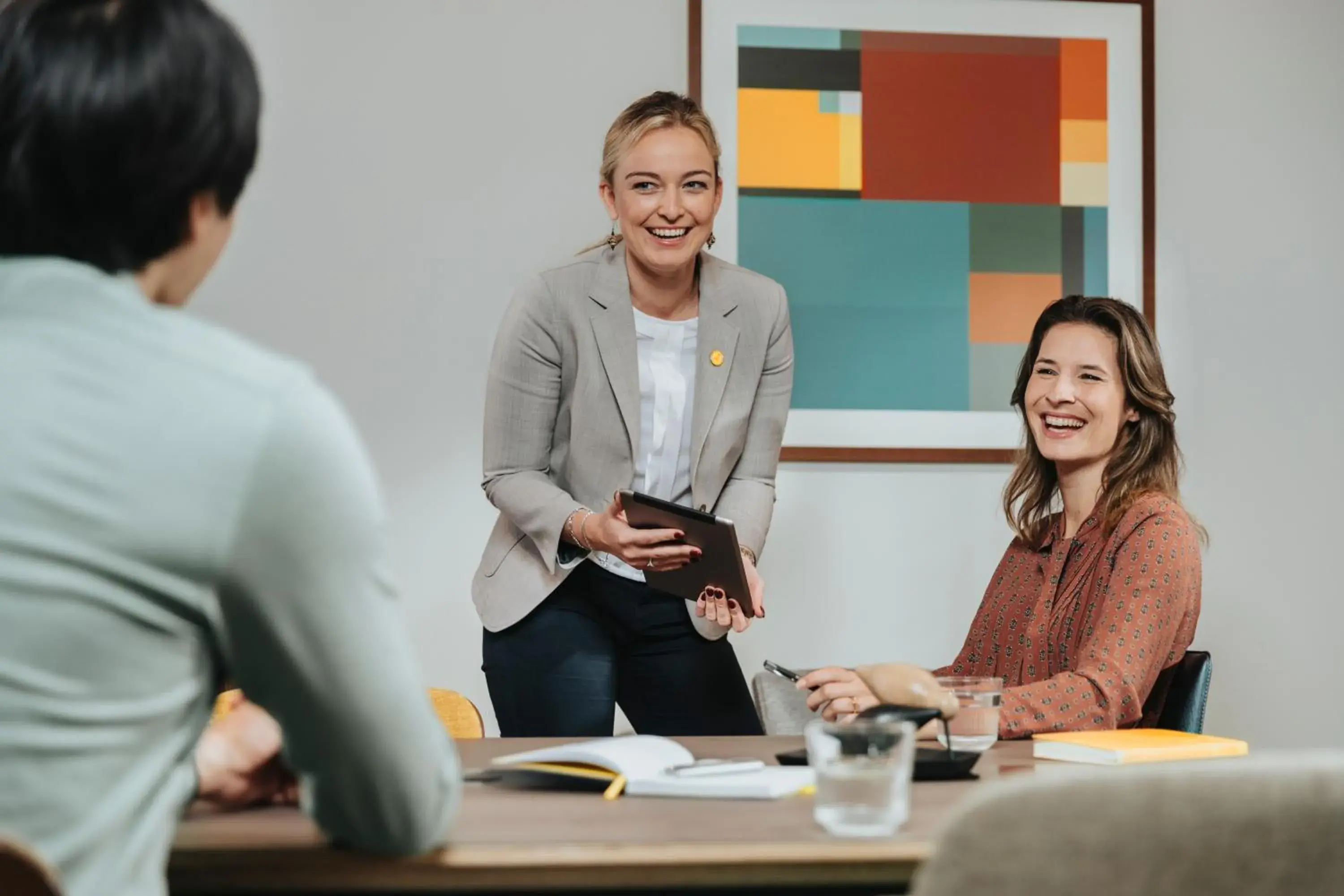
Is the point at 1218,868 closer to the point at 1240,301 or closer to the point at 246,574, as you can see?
the point at 246,574

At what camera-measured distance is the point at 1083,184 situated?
3355 millimetres

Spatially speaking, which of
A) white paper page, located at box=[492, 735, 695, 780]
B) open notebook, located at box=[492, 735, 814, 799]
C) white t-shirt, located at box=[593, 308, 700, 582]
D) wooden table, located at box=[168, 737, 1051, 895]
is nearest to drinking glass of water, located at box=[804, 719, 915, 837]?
wooden table, located at box=[168, 737, 1051, 895]

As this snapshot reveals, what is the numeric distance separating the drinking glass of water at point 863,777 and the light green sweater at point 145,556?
384mm

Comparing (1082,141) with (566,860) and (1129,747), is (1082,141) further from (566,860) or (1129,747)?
(566,860)

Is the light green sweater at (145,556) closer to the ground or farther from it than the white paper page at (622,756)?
farther from it

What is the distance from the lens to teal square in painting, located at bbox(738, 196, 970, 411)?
3.27 meters

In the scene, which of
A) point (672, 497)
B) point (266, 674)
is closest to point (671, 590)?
point (672, 497)

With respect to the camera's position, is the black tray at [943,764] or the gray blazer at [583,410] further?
the gray blazer at [583,410]

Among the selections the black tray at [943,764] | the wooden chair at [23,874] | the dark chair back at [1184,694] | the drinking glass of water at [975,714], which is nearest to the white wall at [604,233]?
the dark chair back at [1184,694]

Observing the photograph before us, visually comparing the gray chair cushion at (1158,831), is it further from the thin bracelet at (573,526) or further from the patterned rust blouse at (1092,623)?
the thin bracelet at (573,526)

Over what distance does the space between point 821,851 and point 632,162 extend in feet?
5.36

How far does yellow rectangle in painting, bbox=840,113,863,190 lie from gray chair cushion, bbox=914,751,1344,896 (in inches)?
105

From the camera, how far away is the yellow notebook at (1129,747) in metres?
1.46

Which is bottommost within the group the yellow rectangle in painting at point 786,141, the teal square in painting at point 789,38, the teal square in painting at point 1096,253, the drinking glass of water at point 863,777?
the drinking glass of water at point 863,777
